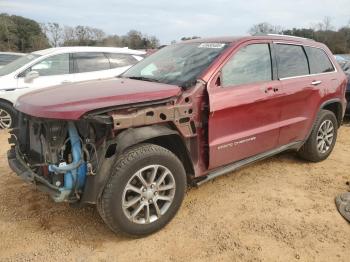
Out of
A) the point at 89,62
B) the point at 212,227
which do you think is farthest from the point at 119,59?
the point at 212,227

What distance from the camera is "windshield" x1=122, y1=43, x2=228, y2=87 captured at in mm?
3650

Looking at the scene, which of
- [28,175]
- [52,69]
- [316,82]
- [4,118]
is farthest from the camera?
[52,69]

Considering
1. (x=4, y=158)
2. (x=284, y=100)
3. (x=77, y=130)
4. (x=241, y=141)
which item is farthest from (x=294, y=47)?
(x=4, y=158)

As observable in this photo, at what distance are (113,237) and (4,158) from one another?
3.00 meters

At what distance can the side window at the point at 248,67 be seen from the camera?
370cm

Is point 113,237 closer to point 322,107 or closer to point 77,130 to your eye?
point 77,130

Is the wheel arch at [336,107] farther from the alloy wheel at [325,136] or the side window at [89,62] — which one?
the side window at [89,62]

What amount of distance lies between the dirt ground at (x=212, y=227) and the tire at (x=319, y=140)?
21.2 inches

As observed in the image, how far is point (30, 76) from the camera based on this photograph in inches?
277

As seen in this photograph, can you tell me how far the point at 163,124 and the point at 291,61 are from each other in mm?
2126

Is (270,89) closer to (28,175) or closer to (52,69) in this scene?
(28,175)

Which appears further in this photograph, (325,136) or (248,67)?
(325,136)

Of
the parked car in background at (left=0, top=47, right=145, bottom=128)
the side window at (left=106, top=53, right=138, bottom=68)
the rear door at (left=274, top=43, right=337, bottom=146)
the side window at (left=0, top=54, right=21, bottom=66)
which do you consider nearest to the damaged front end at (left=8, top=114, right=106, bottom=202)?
the rear door at (left=274, top=43, right=337, bottom=146)

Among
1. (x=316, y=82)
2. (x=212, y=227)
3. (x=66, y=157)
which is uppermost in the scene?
(x=316, y=82)
